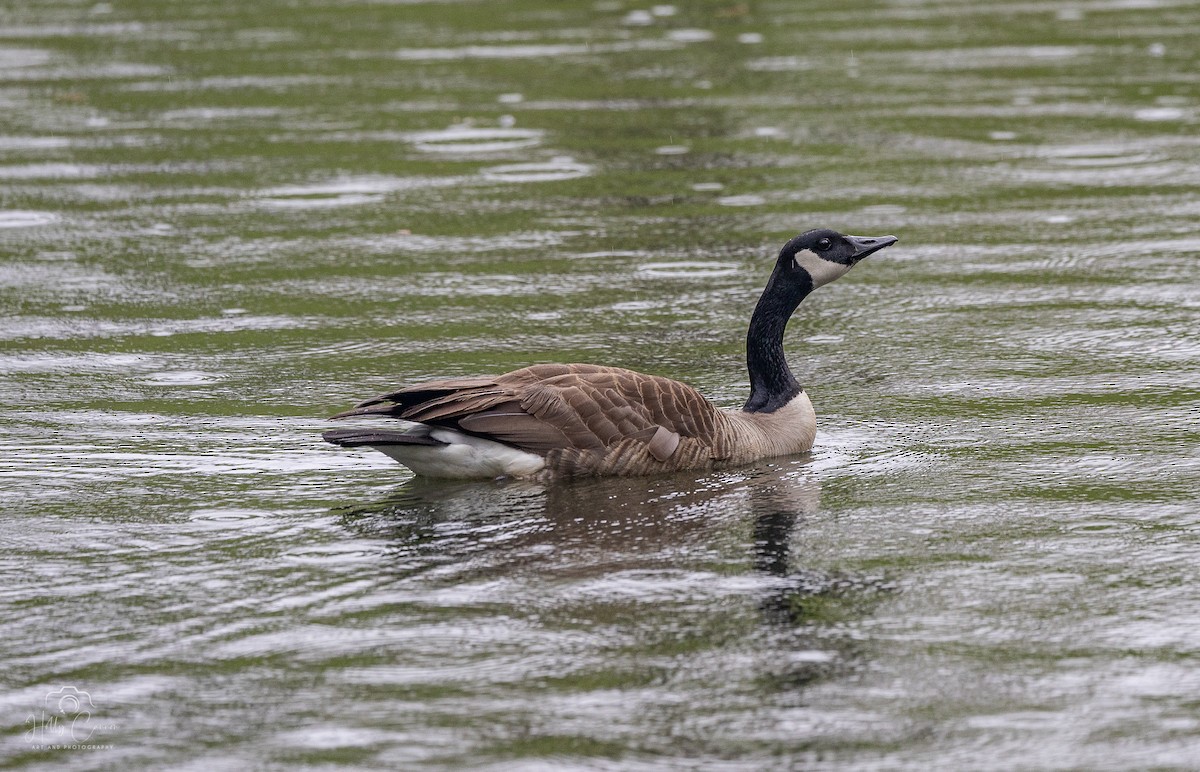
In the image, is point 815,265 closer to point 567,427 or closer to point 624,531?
point 567,427

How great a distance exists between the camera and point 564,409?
26.2 ft

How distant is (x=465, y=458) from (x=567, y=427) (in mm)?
493

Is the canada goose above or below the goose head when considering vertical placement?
below

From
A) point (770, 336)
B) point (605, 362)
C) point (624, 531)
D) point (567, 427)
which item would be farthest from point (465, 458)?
point (605, 362)

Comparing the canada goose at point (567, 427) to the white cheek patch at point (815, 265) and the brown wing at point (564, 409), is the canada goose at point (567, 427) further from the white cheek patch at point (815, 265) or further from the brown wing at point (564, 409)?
the white cheek patch at point (815, 265)

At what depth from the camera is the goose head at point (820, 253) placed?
28.8 feet

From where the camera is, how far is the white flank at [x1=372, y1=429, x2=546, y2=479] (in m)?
7.78

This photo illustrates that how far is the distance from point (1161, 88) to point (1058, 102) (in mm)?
1131

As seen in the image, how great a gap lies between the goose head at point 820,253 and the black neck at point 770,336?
5 centimetres

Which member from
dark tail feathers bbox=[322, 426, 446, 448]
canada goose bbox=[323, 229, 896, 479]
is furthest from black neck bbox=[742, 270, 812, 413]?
dark tail feathers bbox=[322, 426, 446, 448]

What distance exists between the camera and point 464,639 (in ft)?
20.0

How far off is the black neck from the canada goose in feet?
0.62

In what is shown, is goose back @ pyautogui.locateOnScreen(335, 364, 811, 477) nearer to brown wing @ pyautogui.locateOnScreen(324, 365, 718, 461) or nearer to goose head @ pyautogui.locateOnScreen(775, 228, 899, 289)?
brown wing @ pyautogui.locateOnScreen(324, 365, 718, 461)

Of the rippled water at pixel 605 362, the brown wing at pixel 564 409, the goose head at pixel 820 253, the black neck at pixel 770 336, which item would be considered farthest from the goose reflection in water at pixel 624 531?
the goose head at pixel 820 253
